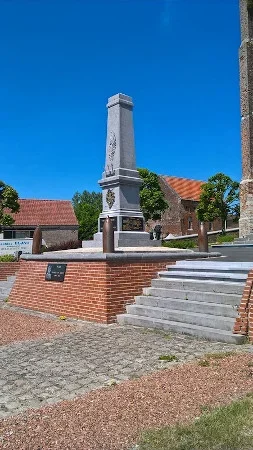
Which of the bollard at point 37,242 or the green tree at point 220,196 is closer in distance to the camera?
the bollard at point 37,242

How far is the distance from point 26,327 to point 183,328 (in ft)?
10.1

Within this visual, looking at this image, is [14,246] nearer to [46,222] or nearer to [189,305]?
[189,305]

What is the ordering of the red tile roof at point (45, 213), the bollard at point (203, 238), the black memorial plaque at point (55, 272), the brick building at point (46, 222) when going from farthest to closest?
the red tile roof at point (45, 213), the brick building at point (46, 222), the bollard at point (203, 238), the black memorial plaque at point (55, 272)

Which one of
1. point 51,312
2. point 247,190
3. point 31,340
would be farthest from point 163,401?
point 247,190

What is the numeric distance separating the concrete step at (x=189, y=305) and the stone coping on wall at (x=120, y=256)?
88 cm

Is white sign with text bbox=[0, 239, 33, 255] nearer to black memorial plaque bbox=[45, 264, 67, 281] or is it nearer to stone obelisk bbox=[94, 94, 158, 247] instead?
stone obelisk bbox=[94, 94, 158, 247]

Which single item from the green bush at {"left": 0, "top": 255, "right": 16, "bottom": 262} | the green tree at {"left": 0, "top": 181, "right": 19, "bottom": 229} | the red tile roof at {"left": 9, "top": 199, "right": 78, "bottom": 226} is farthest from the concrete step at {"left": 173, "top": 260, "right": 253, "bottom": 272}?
the red tile roof at {"left": 9, "top": 199, "right": 78, "bottom": 226}

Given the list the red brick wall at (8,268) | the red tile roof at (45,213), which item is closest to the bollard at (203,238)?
the red brick wall at (8,268)

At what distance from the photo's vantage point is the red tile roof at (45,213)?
47500 millimetres

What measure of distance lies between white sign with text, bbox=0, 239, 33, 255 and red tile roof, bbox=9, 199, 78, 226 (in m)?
25.5

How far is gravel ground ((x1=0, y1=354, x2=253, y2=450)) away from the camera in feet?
10.5

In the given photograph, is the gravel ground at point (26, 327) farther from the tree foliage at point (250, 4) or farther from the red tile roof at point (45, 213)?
the red tile roof at point (45, 213)

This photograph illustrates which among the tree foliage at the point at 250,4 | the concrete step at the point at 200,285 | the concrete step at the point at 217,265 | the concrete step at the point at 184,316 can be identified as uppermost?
the tree foliage at the point at 250,4

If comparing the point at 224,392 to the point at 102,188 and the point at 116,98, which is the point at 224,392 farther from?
the point at 116,98
